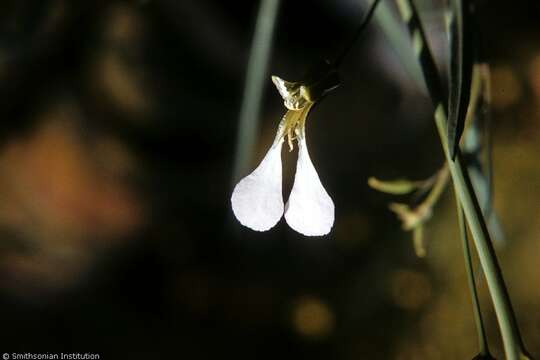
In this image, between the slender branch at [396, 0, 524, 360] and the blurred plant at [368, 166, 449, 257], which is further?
the blurred plant at [368, 166, 449, 257]

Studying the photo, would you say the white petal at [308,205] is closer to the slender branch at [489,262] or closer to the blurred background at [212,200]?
the slender branch at [489,262]

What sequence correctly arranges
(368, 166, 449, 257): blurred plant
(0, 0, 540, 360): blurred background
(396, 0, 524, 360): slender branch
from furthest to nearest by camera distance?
(0, 0, 540, 360): blurred background → (368, 166, 449, 257): blurred plant → (396, 0, 524, 360): slender branch

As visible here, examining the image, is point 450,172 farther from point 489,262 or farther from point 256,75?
point 256,75

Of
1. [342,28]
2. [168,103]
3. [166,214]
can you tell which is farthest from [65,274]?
[342,28]

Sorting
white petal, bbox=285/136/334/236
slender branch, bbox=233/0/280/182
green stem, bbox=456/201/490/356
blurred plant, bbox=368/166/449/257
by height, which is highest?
slender branch, bbox=233/0/280/182

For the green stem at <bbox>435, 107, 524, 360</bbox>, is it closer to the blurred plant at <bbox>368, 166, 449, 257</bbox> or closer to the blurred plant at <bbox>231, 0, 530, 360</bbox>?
the blurred plant at <bbox>231, 0, 530, 360</bbox>

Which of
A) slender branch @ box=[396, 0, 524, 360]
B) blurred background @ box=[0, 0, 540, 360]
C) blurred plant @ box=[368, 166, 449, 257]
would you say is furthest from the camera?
blurred background @ box=[0, 0, 540, 360]

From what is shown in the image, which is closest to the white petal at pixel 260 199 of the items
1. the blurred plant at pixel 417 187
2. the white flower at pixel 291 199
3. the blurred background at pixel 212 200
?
the white flower at pixel 291 199

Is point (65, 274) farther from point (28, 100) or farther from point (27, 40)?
point (27, 40)

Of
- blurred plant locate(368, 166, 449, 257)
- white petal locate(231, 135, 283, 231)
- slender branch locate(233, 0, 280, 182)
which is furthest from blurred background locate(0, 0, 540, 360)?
white petal locate(231, 135, 283, 231)
